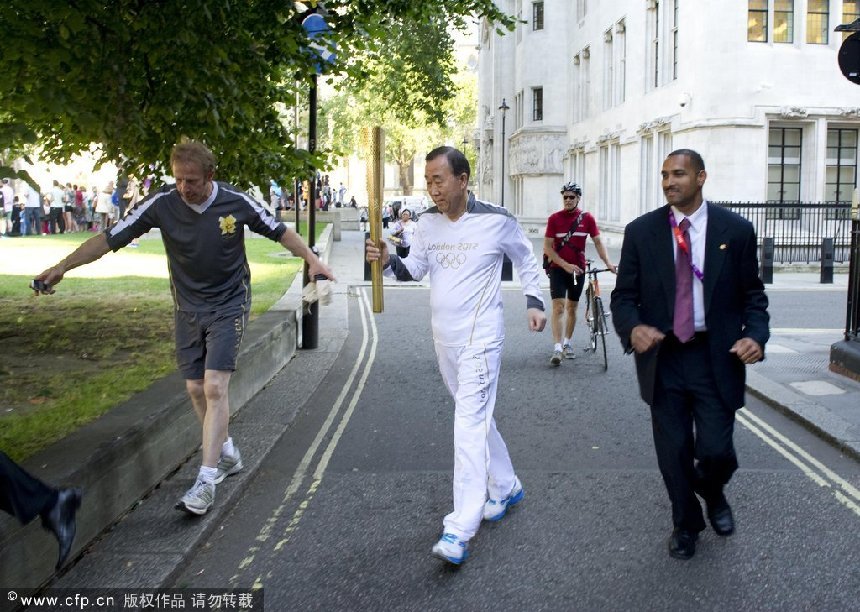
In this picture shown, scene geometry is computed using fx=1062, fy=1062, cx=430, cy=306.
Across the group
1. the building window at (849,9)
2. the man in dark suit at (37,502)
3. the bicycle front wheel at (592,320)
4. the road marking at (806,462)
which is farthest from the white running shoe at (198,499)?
the building window at (849,9)

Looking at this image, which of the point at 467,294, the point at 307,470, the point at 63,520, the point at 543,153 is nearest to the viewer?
the point at 63,520

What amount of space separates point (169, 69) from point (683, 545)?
6.60 m

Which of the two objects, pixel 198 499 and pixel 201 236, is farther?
pixel 201 236

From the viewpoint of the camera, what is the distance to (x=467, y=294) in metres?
5.02

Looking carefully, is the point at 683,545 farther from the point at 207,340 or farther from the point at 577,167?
the point at 577,167

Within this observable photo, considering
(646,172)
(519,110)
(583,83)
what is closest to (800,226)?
(646,172)

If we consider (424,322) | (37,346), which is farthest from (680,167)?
(424,322)

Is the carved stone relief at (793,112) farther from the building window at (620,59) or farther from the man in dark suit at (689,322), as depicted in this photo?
the man in dark suit at (689,322)

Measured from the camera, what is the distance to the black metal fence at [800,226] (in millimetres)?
24203

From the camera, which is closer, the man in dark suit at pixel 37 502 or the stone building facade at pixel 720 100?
the man in dark suit at pixel 37 502

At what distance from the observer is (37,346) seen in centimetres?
955

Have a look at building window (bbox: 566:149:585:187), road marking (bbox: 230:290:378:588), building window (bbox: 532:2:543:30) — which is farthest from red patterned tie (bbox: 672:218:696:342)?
building window (bbox: 532:2:543:30)

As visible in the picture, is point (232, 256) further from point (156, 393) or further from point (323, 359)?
point (323, 359)

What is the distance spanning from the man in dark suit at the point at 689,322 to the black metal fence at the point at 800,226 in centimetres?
2015
